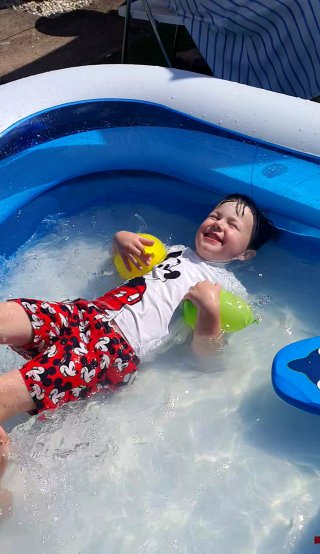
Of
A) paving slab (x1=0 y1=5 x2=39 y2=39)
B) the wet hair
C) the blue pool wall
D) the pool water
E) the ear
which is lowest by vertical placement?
the pool water

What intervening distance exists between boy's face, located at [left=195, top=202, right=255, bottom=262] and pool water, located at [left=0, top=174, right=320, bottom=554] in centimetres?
19

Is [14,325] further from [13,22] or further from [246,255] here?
[13,22]

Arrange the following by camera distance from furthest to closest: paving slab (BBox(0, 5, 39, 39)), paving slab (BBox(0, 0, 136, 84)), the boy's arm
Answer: paving slab (BBox(0, 5, 39, 39))
paving slab (BBox(0, 0, 136, 84))
the boy's arm

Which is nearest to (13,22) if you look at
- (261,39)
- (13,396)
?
(261,39)

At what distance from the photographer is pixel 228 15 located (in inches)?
134

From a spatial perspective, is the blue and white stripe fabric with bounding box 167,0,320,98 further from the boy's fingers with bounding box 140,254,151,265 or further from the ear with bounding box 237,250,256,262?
the boy's fingers with bounding box 140,254,151,265

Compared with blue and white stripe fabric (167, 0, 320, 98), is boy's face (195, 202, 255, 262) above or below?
below

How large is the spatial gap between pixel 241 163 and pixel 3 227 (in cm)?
104

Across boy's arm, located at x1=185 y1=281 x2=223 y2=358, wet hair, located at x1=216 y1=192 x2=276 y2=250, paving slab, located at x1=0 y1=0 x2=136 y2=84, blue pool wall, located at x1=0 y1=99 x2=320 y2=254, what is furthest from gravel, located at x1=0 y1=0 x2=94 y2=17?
boy's arm, located at x1=185 y1=281 x2=223 y2=358

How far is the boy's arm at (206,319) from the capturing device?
2250 millimetres

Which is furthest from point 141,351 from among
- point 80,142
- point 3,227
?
point 80,142

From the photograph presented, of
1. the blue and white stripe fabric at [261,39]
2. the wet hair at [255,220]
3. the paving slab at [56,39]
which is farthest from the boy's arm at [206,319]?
the paving slab at [56,39]

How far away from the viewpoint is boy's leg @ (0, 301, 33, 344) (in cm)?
205

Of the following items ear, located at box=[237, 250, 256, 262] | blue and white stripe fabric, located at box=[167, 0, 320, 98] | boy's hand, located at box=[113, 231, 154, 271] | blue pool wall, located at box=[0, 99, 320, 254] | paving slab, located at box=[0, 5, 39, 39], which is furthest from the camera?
paving slab, located at box=[0, 5, 39, 39]
